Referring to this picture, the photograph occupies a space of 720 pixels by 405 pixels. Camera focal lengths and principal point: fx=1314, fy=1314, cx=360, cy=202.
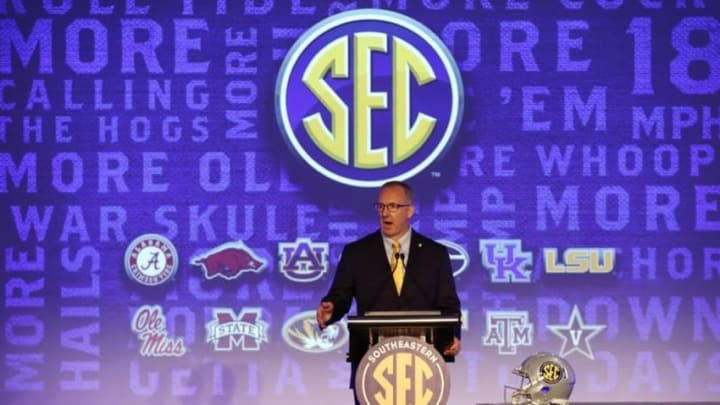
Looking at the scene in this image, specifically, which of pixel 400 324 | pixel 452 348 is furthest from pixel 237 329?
pixel 400 324

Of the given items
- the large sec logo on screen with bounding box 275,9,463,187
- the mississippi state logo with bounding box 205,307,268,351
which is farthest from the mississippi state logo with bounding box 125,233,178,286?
the large sec logo on screen with bounding box 275,9,463,187

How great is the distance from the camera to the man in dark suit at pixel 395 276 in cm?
537

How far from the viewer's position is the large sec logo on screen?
7.32m

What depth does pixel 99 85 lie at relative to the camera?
736 centimetres

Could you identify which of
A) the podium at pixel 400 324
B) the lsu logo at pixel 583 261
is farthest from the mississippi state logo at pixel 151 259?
the podium at pixel 400 324

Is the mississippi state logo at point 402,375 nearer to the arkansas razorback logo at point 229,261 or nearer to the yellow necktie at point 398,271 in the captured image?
the yellow necktie at point 398,271

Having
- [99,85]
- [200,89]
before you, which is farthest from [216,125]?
[99,85]

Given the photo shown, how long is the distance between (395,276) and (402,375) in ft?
2.63

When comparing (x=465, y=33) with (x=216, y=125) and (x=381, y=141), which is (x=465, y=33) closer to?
(x=381, y=141)

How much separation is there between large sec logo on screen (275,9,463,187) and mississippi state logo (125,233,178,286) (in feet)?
3.20

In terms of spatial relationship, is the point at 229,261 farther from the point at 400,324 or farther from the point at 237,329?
the point at 400,324

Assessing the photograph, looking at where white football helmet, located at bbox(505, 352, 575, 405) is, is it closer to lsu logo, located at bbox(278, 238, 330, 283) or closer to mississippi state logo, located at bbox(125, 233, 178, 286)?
lsu logo, located at bbox(278, 238, 330, 283)

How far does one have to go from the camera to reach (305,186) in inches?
289

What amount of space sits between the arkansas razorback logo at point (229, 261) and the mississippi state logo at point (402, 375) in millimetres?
2725
